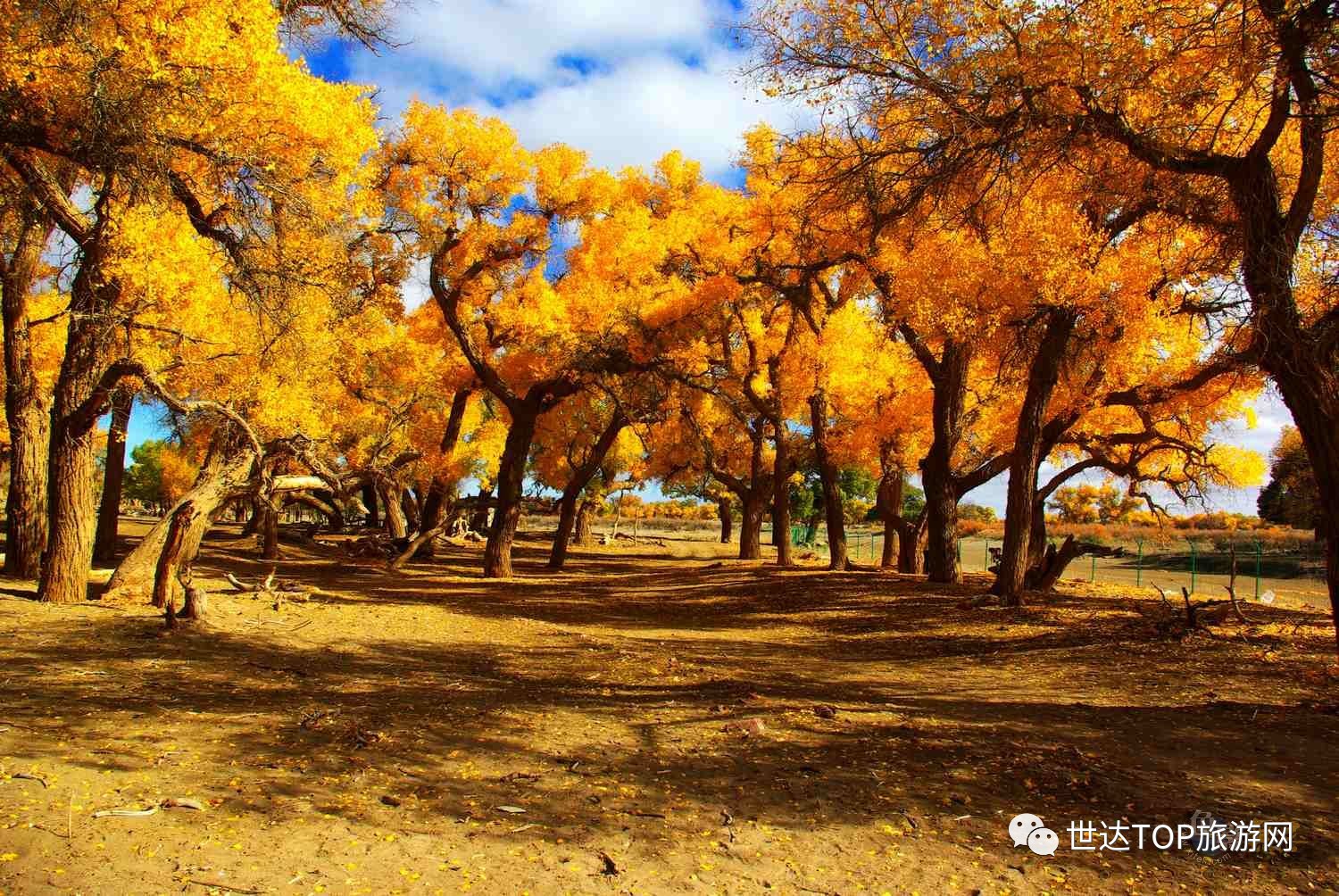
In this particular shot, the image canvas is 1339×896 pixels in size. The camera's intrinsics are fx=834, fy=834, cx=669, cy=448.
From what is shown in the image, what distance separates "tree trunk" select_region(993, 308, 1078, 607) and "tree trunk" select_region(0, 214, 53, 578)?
12505 millimetres

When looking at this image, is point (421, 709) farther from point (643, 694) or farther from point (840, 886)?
point (840, 886)

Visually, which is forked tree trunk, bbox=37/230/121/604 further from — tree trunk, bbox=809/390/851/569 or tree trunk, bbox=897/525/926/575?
tree trunk, bbox=897/525/926/575

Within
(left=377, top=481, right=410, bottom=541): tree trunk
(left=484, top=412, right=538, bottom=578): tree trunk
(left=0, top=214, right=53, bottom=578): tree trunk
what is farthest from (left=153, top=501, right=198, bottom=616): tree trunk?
(left=377, top=481, right=410, bottom=541): tree trunk

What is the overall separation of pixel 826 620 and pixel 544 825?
9.29 m

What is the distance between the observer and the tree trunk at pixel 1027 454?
37.2ft

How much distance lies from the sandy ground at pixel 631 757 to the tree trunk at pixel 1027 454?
1899mm

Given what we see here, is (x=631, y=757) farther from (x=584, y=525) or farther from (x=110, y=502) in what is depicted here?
(x=584, y=525)

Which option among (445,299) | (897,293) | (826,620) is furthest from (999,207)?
(445,299)

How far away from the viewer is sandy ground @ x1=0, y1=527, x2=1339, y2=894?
3514 mm

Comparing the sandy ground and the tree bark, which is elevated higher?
the tree bark

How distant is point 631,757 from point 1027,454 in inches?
340

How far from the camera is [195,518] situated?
10.1 meters

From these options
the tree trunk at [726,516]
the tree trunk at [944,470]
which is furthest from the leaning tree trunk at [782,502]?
the tree trunk at [726,516]
